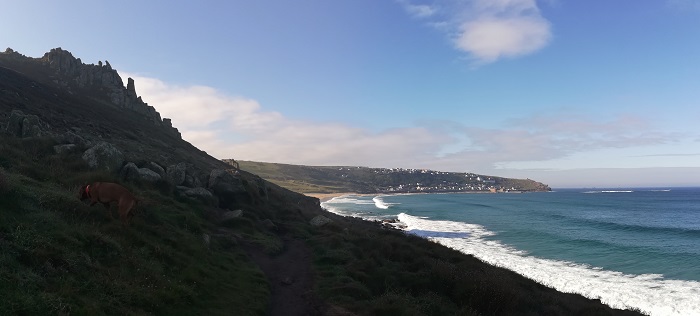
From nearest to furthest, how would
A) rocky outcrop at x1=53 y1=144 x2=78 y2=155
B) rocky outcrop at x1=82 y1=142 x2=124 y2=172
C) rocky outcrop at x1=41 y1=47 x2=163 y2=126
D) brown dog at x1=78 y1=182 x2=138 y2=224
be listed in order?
brown dog at x1=78 y1=182 x2=138 y2=224, rocky outcrop at x1=82 y1=142 x2=124 y2=172, rocky outcrop at x1=53 y1=144 x2=78 y2=155, rocky outcrop at x1=41 y1=47 x2=163 y2=126

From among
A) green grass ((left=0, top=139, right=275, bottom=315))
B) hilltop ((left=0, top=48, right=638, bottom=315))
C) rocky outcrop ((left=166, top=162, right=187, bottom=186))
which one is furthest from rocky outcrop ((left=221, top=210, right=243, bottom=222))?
green grass ((left=0, top=139, right=275, bottom=315))

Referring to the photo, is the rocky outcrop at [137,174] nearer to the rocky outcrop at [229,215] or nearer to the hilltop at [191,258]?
the hilltop at [191,258]

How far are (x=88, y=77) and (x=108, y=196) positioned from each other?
98993mm

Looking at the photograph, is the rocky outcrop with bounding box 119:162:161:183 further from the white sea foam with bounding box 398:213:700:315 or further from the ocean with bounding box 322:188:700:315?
the ocean with bounding box 322:188:700:315

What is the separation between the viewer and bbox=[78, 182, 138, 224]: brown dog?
13.0 meters

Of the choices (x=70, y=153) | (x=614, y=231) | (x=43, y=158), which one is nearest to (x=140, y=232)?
(x=43, y=158)

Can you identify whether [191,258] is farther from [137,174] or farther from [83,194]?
[137,174]

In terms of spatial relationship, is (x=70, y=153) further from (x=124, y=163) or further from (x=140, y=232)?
(x=140, y=232)

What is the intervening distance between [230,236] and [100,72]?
318 feet

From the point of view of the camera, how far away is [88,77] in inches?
3617

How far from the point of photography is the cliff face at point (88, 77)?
280ft

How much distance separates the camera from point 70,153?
2100 cm

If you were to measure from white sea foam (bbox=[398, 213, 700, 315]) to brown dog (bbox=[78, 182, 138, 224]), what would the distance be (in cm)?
2683

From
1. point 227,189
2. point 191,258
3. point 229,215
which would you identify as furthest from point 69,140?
point 191,258
